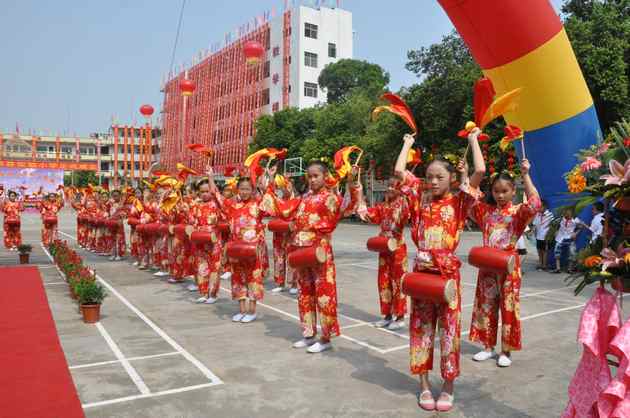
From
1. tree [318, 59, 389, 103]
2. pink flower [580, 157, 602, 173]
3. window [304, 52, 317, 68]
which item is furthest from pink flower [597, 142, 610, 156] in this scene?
window [304, 52, 317, 68]

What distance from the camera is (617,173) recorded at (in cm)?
262

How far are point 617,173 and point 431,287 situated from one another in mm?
1302

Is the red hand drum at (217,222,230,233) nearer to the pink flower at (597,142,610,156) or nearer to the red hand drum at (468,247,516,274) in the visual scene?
the red hand drum at (468,247,516,274)

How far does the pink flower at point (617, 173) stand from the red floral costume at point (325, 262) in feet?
7.96

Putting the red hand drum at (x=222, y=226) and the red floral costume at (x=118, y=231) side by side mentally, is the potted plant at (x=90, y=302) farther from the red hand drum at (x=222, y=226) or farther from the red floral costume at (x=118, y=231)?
the red floral costume at (x=118, y=231)

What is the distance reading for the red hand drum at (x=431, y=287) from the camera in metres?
3.43

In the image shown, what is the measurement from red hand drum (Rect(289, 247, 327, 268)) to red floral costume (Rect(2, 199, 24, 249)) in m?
11.9

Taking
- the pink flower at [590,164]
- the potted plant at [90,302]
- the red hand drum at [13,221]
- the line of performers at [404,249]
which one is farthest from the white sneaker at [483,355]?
the red hand drum at [13,221]

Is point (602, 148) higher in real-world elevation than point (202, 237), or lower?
higher

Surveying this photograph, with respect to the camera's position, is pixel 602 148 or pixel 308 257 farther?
pixel 308 257

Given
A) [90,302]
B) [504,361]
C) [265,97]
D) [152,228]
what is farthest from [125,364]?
[265,97]

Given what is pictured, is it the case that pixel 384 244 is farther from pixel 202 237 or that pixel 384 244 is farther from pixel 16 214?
pixel 16 214

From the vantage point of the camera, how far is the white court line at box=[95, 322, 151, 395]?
3.96 meters

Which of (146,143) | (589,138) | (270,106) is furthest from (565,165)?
(146,143)
